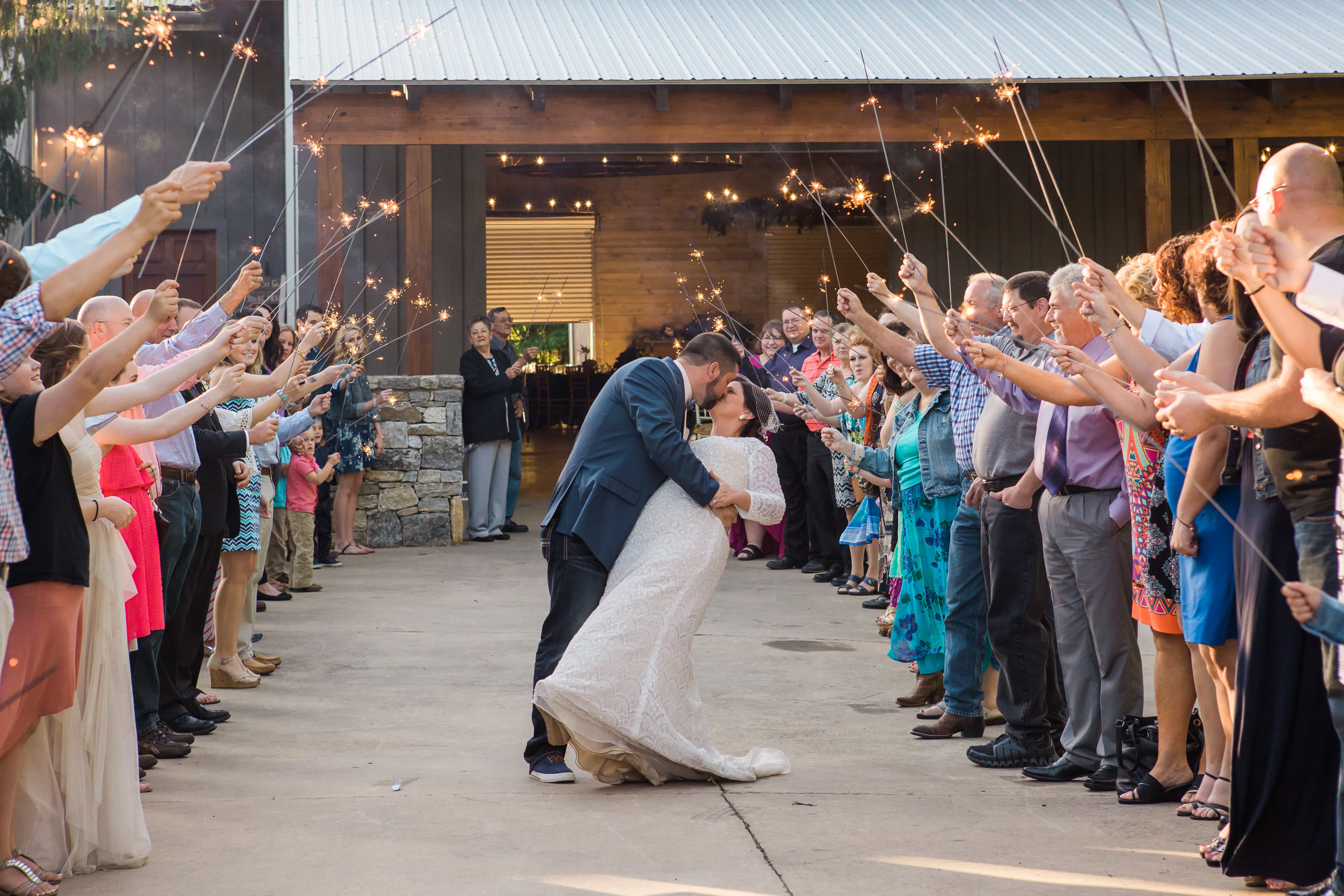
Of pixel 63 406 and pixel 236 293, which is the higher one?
pixel 236 293

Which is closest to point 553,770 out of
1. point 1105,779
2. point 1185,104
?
point 1105,779

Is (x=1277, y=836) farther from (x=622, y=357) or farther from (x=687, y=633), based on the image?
(x=622, y=357)

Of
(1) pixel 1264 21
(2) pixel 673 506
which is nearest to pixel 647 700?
(2) pixel 673 506

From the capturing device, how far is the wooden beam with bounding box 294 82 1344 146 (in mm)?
10125

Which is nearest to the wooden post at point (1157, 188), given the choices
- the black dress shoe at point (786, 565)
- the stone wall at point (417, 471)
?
the black dress shoe at point (786, 565)

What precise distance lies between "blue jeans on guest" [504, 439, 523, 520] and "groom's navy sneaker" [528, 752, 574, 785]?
7.18m

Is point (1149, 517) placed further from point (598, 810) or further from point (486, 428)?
point (486, 428)

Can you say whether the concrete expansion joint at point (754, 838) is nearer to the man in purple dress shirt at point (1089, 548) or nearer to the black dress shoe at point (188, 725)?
the man in purple dress shirt at point (1089, 548)

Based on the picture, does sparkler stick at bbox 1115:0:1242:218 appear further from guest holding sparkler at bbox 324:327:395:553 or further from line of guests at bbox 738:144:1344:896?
guest holding sparkler at bbox 324:327:395:553

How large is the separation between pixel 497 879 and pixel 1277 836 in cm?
198

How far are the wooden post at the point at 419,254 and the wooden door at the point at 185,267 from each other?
2860mm

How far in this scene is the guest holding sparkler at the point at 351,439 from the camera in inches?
385

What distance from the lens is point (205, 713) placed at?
16.9 feet

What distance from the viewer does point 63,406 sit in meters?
3.07
